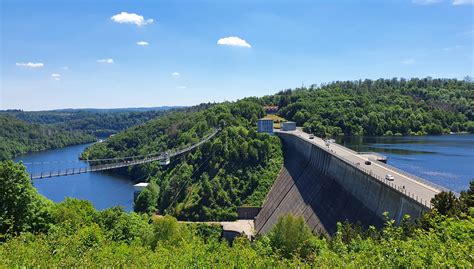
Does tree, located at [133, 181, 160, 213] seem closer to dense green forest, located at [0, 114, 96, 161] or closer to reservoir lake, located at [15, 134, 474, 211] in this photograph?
reservoir lake, located at [15, 134, 474, 211]

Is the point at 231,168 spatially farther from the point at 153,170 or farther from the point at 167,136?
the point at 167,136

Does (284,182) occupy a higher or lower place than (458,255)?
lower

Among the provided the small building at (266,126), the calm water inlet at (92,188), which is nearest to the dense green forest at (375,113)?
the small building at (266,126)

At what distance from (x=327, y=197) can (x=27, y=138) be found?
15307 centimetres

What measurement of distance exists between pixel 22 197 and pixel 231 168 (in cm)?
4844

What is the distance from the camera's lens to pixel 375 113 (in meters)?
110

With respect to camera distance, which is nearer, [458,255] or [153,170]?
[458,255]

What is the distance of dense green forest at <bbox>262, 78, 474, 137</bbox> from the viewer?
10462 cm

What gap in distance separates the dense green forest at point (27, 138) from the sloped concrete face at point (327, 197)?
117 metres

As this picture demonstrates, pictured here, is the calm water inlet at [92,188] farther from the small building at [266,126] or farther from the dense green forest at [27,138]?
the dense green forest at [27,138]

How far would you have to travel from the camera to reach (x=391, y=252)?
27.2ft

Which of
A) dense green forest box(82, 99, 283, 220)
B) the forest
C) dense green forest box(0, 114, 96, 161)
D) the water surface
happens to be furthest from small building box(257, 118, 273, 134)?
dense green forest box(0, 114, 96, 161)

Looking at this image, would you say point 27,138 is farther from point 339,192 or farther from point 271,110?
point 339,192

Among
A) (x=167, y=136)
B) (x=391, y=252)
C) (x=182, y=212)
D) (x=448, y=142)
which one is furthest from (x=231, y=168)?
(x=391, y=252)
